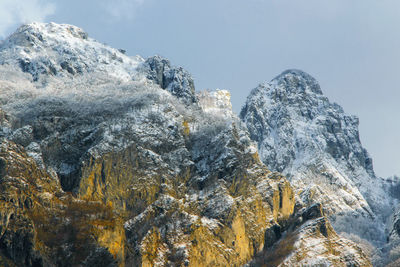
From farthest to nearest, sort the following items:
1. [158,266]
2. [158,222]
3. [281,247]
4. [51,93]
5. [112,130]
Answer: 1. [51,93]
2. [112,130]
3. [281,247]
4. [158,222]
5. [158,266]

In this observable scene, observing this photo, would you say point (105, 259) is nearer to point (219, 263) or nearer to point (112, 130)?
point (219, 263)

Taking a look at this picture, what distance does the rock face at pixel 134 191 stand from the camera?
4043 inches

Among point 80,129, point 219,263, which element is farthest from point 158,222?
point 80,129

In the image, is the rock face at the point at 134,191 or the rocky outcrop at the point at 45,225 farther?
the rock face at the point at 134,191

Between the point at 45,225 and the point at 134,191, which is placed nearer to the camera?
the point at 45,225

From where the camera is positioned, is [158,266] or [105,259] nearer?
[105,259]

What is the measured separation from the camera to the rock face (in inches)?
4043

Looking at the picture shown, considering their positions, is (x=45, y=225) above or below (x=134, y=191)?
below

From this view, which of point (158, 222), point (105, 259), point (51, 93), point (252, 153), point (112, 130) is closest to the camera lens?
point (105, 259)

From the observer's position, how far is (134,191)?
134 m

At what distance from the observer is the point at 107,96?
174 m

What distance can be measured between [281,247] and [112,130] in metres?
51.5

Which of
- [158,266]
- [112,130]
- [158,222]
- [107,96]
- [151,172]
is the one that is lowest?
Result: [158,266]

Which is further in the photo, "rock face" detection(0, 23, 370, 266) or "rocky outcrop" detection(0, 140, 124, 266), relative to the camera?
"rock face" detection(0, 23, 370, 266)
